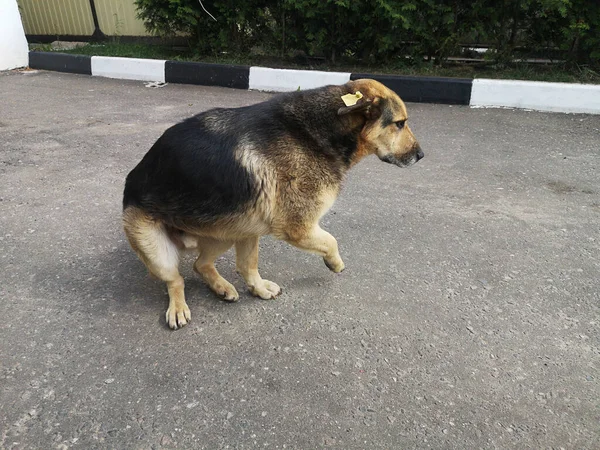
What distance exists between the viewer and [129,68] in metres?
7.92

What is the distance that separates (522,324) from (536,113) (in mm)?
4308

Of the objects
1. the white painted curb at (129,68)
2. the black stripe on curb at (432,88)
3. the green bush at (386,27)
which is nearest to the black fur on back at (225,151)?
the black stripe on curb at (432,88)

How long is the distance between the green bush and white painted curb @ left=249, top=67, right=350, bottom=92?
0.88 metres

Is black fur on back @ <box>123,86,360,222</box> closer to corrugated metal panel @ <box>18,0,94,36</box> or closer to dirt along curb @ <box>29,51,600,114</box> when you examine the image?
dirt along curb @ <box>29,51,600,114</box>

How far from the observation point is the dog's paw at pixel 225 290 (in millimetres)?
2787

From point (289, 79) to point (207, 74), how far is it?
149 centimetres

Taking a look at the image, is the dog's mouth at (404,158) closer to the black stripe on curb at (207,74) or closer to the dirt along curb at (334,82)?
the dirt along curb at (334,82)

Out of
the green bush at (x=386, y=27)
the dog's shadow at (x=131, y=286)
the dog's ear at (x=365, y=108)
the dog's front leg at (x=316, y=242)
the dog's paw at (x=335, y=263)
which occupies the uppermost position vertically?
the green bush at (x=386, y=27)

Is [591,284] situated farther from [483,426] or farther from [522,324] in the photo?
[483,426]

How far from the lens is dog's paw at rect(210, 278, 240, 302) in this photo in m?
2.79

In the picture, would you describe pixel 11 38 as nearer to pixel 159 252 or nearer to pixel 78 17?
pixel 78 17

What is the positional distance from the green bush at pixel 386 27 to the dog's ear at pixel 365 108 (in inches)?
182

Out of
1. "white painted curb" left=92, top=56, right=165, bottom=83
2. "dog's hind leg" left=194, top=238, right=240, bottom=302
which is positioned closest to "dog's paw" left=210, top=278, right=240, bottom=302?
"dog's hind leg" left=194, top=238, right=240, bottom=302

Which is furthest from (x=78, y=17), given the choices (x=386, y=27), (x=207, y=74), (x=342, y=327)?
(x=342, y=327)
